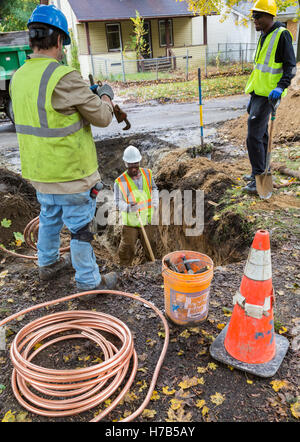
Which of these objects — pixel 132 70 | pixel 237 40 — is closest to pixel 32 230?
pixel 132 70

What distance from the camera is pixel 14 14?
26.5 metres

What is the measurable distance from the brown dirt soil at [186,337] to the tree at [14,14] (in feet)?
89.8

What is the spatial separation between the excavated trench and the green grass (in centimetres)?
830

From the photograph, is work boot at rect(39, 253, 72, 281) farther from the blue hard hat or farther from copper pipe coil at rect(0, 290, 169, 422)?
the blue hard hat

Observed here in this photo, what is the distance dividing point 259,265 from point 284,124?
7.02 metres

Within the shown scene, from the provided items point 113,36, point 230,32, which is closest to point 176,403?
point 113,36

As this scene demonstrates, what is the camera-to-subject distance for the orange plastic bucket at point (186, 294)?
9.12ft

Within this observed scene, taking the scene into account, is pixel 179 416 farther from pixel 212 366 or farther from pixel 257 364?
pixel 257 364

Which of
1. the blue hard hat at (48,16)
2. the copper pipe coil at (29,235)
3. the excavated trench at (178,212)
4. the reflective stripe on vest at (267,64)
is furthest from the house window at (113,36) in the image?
the blue hard hat at (48,16)

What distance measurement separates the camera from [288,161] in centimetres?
654

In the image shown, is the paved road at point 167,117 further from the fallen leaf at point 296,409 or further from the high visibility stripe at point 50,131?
the fallen leaf at point 296,409

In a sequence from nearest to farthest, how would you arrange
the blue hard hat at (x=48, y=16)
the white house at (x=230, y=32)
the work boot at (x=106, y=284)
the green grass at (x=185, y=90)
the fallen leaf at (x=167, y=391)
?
the fallen leaf at (x=167, y=391) < the blue hard hat at (x=48, y=16) < the work boot at (x=106, y=284) < the green grass at (x=185, y=90) < the white house at (x=230, y=32)

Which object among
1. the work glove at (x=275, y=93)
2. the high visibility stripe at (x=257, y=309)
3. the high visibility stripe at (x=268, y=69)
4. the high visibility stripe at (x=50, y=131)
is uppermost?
the high visibility stripe at (x=268, y=69)

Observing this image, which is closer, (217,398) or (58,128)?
(217,398)
